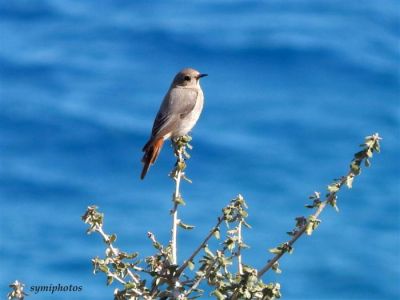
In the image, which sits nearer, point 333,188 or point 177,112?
point 333,188

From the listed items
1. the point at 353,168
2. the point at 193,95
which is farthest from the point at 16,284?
the point at 193,95

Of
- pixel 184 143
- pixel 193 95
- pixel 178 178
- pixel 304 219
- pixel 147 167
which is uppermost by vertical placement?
pixel 193 95

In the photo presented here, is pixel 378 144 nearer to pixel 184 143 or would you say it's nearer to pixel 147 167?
pixel 184 143

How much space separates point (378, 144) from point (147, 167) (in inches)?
129

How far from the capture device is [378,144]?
2.81m

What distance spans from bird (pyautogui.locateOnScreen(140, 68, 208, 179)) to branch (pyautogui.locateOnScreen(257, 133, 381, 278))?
2996 millimetres

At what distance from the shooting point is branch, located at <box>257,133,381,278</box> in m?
2.78

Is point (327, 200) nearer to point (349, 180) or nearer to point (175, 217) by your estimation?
point (349, 180)

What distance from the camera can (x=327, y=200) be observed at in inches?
113

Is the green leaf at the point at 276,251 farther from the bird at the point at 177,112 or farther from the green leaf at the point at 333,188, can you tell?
the bird at the point at 177,112

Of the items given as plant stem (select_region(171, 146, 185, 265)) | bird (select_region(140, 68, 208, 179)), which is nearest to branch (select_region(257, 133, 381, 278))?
plant stem (select_region(171, 146, 185, 265))

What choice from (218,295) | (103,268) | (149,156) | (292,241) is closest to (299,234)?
(292,241)

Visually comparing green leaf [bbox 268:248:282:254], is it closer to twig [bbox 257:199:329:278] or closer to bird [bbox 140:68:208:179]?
twig [bbox 257:199:329:278]

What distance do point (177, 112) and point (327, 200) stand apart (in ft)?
13.6
